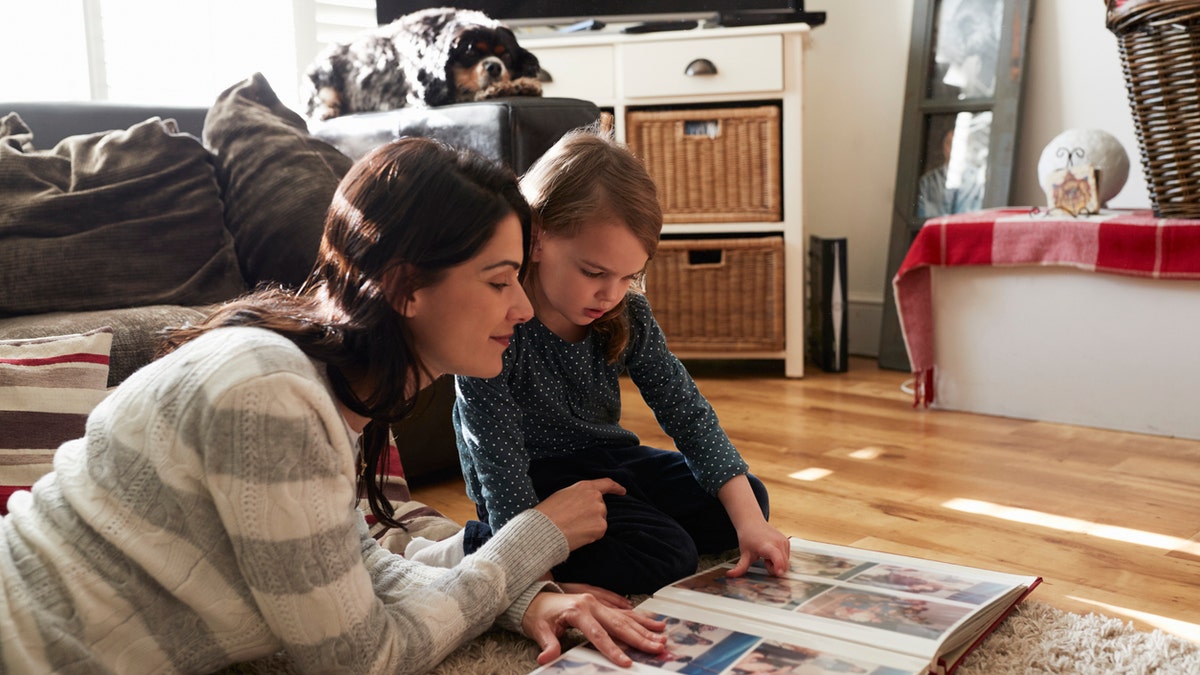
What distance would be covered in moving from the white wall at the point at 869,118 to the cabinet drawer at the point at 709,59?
502mm

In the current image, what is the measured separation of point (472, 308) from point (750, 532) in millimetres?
447

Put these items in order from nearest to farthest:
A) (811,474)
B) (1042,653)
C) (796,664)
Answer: (796,664) < (1042,653) < (811,474)

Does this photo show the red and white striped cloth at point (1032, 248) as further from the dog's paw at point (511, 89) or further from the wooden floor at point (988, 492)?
the dog's paw at point (511, 89)

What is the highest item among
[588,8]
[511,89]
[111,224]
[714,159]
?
[588,8]

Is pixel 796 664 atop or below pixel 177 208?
below

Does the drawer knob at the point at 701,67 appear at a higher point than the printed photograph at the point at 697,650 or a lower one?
higher

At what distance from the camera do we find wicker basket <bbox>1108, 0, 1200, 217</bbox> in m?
1.91

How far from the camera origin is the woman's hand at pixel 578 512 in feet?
3.61

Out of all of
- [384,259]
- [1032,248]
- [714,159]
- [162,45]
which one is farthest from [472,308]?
[162,45]

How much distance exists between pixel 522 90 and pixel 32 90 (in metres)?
1.31

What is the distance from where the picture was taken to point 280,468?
79 centimetres

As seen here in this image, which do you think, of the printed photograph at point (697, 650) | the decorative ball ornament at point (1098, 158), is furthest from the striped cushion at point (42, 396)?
the decorative ball ornament at point (1098, 158)

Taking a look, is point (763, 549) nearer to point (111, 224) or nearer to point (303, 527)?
point (303, 527)

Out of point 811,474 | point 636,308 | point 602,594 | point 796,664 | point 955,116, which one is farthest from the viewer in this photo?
point 955,116
